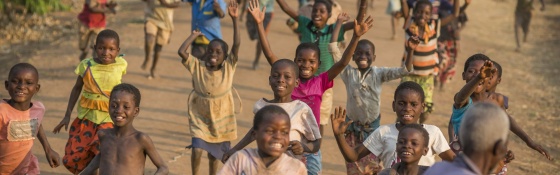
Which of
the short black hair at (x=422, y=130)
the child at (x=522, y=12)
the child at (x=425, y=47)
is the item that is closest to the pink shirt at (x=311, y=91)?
the short black hair at (x=422, y=130)

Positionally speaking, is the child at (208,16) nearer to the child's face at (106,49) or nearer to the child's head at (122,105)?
the child's face at (106,49)

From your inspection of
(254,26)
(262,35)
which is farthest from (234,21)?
(254,26)

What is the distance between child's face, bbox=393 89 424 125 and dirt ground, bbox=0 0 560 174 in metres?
2.70

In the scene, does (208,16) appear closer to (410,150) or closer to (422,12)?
(422,12)

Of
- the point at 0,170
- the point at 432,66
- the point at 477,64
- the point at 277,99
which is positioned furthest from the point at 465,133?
the point at 432,66

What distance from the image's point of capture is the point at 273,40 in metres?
15.8

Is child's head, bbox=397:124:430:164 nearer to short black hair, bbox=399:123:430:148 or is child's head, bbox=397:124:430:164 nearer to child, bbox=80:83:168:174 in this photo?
short black hair, bbox=399:123:430:148

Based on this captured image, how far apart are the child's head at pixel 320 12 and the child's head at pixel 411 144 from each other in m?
3.22

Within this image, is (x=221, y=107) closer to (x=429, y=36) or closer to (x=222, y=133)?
(x=222, y=133)

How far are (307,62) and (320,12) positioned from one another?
1.80 m

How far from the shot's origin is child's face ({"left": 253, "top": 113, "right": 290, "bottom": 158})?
4.87m

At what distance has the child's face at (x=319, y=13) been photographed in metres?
8.42

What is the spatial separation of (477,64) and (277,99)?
1.50m

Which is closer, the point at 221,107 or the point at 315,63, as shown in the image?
the point at 315,63
